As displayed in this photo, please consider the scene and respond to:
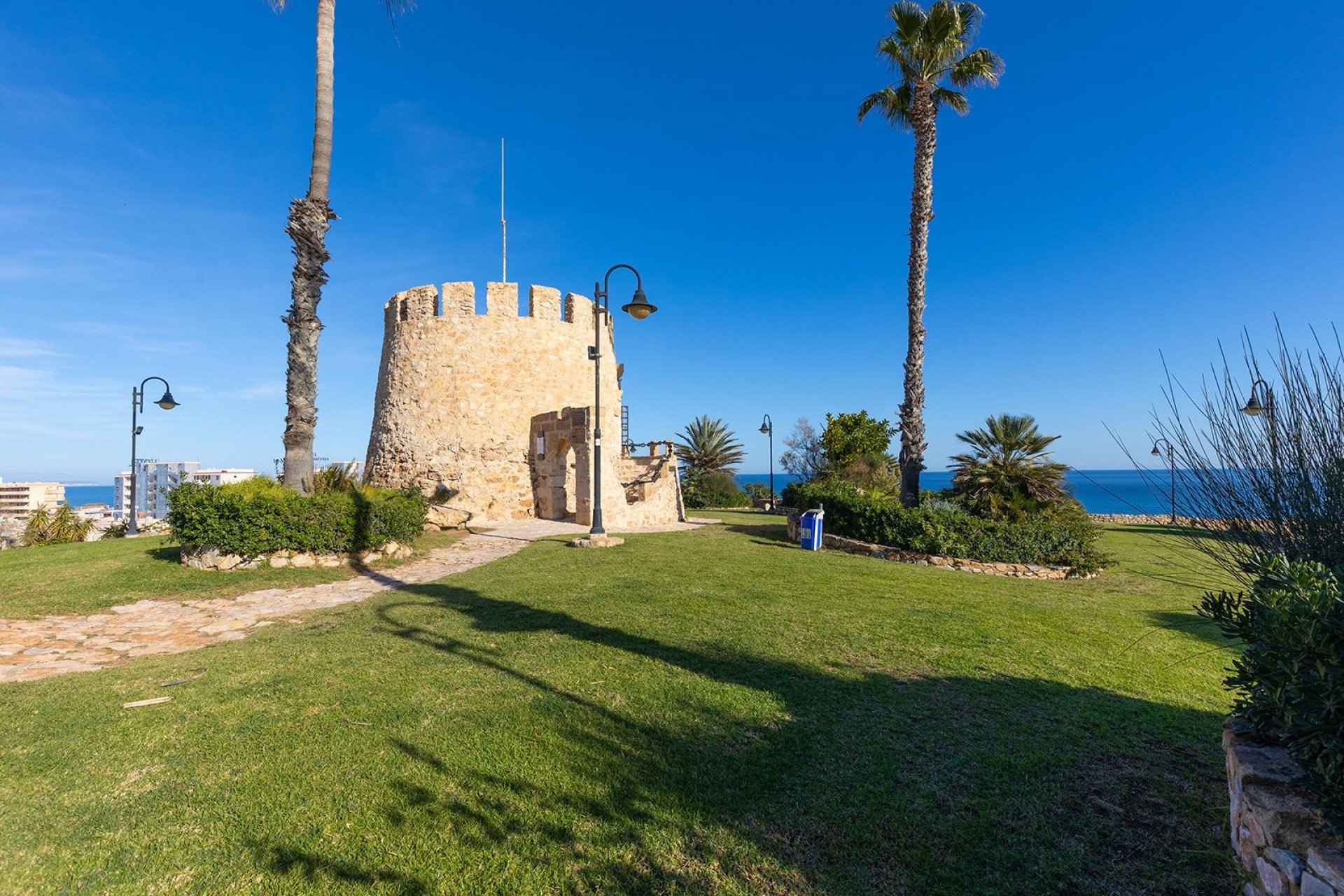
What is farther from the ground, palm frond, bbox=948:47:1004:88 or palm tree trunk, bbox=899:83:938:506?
palm frond, bbox=948:47:1004:88

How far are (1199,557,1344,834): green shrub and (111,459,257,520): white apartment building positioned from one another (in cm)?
1275

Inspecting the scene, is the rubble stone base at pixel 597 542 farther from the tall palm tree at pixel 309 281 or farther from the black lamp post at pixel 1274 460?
the black lamp post at pixel 1274 460

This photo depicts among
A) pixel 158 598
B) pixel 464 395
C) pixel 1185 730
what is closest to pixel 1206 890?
pixel 1185 730

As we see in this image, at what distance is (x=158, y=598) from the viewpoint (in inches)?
320

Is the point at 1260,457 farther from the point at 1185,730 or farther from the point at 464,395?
the point at 464,395

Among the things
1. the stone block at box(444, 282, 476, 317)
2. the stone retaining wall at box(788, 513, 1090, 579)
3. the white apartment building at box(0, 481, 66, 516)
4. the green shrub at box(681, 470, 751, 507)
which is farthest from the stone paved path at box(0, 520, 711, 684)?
the white apartment building at box(0, 481, 66, 516)

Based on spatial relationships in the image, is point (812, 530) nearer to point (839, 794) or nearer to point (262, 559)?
point (839, 794)

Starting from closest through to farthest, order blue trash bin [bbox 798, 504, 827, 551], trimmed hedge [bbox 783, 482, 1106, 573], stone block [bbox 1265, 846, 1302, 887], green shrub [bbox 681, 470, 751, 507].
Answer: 1. stone block [bbox 1265, 846, 1302, 887]
2. trimmed hedge [bbox 783, 482, 1106, 573]
3. blue trash bin [bbox 798, 504, 827, 551]
4. green shrub [bbox 681, 470, 751, 507]

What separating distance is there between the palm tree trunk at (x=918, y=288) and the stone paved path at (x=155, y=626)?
34.7 ft

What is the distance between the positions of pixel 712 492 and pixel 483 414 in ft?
44.1

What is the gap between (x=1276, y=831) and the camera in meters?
2.07

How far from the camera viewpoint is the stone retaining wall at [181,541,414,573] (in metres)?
9.47

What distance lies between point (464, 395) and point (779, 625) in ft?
50.3

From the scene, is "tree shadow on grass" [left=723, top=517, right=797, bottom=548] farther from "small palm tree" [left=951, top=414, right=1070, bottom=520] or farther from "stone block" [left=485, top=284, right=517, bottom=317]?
"stone block" [left=485, top=284, right=517, bottom=317]
